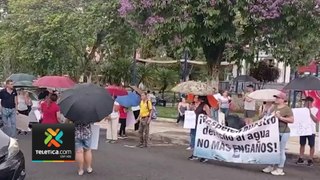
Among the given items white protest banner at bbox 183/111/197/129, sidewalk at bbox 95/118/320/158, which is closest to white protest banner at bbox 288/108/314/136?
sidewalk at bbox 95/118/320/158

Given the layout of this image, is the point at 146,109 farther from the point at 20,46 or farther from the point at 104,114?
the point at 20,46

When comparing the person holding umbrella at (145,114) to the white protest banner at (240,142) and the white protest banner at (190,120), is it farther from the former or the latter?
the white protest banner at (240,142)

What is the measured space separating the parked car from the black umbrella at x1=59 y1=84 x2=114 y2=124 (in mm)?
1899

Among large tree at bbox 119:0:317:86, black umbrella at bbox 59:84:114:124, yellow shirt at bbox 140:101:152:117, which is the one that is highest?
large tree at bbox 119:0:317:86

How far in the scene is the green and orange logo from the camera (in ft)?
30.0

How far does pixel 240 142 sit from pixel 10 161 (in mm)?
5531

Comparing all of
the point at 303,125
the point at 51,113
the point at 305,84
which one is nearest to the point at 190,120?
the point at 303,125

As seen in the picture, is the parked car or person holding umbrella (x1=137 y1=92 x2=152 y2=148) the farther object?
person holding umbrella (x1=137 y1=92 x2=152 y2=148)

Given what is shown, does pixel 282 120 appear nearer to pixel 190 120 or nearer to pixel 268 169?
pixel 268 169

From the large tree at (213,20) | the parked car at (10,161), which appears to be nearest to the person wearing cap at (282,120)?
the large tree at (213,20)

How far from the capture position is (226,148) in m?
11.2

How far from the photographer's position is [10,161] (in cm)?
672

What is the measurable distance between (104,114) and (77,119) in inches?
18.1

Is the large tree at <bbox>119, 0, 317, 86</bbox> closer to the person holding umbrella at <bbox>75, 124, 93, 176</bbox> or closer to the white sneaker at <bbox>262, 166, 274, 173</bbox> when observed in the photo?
the white sneaker at <bbox>262, 166, 274, 173</bbox>
